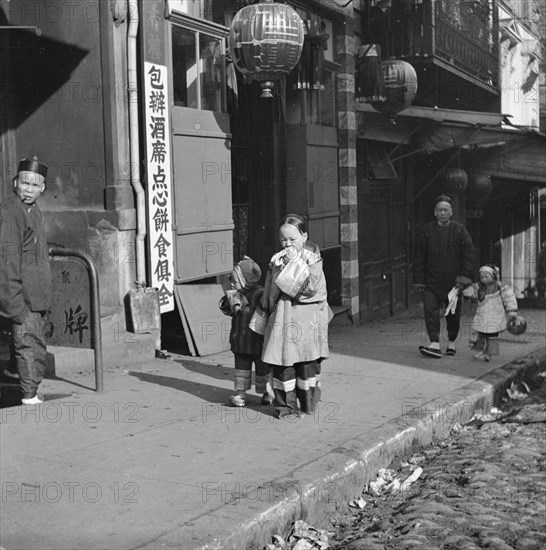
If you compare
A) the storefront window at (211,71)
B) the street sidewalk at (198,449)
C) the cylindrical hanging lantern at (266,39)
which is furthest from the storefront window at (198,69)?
the street sidewalk at (198,449)

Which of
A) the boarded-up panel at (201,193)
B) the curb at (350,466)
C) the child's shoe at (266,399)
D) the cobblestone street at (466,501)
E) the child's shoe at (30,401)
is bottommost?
the cobblestone street at (466,501)

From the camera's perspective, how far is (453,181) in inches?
766

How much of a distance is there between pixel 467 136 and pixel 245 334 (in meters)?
12.3

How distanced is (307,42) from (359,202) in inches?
153

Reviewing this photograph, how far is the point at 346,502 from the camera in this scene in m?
5.98

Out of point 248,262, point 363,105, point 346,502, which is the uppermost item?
point 363,105

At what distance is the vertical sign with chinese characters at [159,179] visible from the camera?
33.1 ft

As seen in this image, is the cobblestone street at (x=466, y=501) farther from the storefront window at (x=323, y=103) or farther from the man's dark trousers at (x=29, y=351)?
the storefront window at (x=323, y=103)

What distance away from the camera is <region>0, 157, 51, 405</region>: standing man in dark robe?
7.32 m

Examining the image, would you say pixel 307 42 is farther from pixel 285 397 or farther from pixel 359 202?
pixel 285 397

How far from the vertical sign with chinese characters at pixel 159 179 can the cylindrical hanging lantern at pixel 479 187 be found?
39.8ft

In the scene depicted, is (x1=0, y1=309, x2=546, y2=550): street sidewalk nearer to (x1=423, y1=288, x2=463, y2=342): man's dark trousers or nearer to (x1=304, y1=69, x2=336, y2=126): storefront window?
(x1=423, y1=288, x2=463, y2=342): man's dark trousers

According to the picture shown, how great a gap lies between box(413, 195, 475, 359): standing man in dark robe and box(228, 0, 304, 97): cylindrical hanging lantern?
2581mm

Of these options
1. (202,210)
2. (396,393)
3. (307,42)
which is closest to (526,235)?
(307,42)
